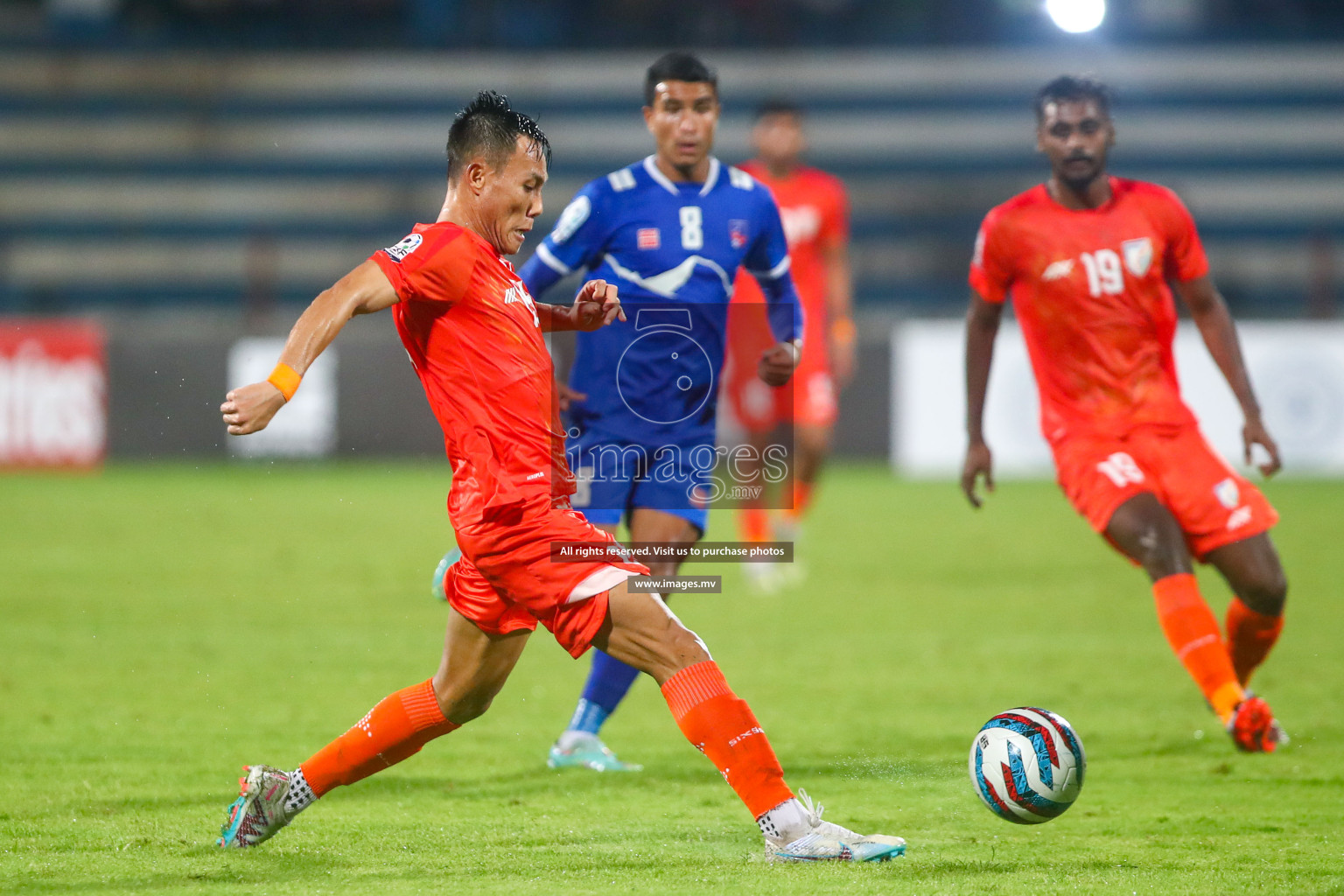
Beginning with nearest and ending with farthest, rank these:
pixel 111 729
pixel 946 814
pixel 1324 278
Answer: pixel 946 814
pixel 111 729
pixel 1324 278

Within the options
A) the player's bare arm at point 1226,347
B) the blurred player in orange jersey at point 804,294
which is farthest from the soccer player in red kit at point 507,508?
the blurred player in orange jersey at point 804,294

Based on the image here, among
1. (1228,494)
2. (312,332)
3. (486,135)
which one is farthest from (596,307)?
(1228,494)

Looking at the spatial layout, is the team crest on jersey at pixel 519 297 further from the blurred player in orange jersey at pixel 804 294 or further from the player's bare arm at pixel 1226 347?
the blurred player in orange jersey at pixel 804 294

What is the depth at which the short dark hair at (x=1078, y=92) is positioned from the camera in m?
5.69

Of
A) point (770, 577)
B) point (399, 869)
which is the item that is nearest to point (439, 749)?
point (399, 869)

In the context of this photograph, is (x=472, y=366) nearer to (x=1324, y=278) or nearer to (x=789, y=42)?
(x=1324, y=278)

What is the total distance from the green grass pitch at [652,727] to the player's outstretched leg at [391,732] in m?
0.12

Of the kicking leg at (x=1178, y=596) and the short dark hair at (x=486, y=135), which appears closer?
the short dark hair at (x=486, y=135)

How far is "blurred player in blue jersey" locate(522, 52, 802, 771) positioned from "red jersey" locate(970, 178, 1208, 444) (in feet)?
3.66

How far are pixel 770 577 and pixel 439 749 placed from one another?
4.81m

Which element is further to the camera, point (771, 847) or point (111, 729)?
point (111, 729)

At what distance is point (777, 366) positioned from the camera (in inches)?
201

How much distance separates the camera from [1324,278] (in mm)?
18719

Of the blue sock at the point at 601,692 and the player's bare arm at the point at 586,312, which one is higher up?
the player's bare arm at the point at 586,312
